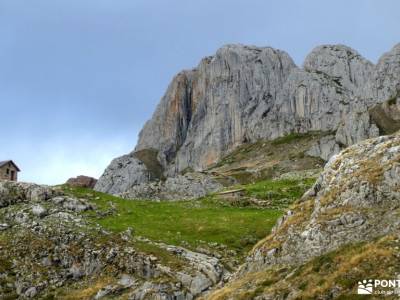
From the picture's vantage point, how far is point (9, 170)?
83250 mm

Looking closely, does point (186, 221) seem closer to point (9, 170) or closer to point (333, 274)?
point (333, 274)

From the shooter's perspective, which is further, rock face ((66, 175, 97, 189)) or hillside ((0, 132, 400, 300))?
rock face ((66, 175, 97, 189))

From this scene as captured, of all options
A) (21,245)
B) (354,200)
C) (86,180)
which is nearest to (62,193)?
(21,245)

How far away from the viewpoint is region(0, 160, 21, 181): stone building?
81188 millimetres

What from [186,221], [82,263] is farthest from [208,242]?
[82,263]

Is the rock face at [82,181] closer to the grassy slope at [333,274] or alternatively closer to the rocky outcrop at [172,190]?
the rocky outcrop at [172,190]

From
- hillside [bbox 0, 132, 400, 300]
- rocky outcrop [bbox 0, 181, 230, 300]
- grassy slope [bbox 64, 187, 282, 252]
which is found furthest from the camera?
grassy slope [bbox 64, 187, 282, 252]

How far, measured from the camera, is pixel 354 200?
114 feet

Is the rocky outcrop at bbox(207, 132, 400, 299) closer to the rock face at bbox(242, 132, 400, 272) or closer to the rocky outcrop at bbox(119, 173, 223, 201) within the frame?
the rock face at bbox(242, 132, 400, 272)

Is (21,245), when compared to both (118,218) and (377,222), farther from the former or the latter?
(377,222)

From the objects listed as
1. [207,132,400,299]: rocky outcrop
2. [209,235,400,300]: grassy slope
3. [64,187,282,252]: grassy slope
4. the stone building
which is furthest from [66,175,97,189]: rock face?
[209,235,400,300]: grassy slope

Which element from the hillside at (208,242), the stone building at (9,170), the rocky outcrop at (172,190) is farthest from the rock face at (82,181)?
the hillside at (208,242)

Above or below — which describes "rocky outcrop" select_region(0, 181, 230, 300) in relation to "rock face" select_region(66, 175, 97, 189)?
below

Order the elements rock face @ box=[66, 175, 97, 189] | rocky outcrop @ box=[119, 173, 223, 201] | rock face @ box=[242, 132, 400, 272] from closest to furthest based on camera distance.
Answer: rock face @ box=[242, 132, 400, 272]
rocky outcrop @ box=[119, 173, 223, 201]
rock face @ box=[66, 175, 97, 189]
